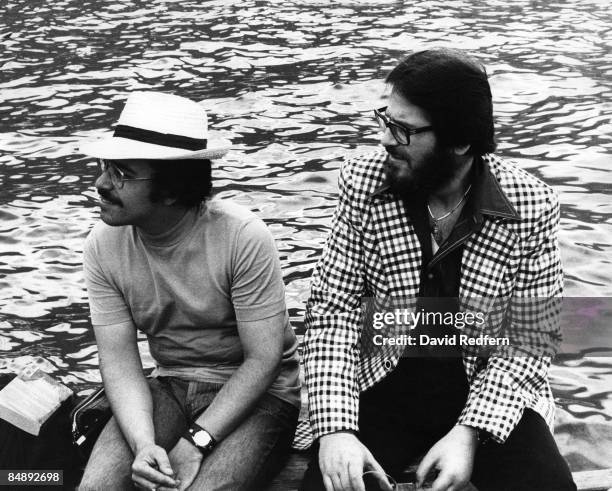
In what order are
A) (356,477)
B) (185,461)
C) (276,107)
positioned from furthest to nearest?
(276,107)
(185,461)
(356,477)

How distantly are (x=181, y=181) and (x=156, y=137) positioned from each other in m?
0.20

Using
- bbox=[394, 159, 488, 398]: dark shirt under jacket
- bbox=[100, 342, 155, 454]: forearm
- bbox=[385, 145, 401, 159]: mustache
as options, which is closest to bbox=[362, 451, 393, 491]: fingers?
bbox=[394, 159, 488, 398]: dark shirt under jacket

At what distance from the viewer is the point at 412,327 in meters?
3.59

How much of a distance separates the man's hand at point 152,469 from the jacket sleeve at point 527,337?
109 centimetres

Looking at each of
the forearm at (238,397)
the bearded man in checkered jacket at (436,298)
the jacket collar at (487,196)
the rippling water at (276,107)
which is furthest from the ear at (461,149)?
the rippling water at (276,107)

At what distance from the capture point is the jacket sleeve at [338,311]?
3547 mm

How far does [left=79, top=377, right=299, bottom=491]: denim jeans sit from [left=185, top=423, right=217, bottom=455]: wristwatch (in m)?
0.03

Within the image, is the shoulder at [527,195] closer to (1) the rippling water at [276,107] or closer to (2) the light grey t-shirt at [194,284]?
(2) the light grey t-shirt at [194,284]

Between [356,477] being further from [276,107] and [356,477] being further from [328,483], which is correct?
[276,107]

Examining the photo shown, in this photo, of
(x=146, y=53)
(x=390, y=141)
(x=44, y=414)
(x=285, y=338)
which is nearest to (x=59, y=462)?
(x=44, y=414)

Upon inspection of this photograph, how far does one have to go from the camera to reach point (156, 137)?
11.9 ft

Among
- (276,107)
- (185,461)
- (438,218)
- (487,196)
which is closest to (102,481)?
(185,461)

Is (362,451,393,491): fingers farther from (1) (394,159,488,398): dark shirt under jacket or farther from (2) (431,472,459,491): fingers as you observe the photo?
(1) (394,159,488,398): dark shirt under jacket

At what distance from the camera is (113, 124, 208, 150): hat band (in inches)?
143
